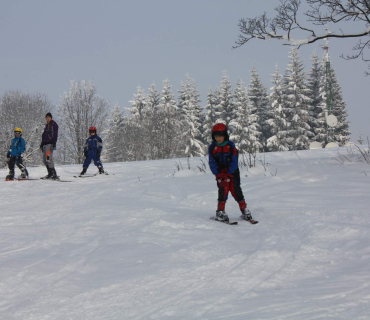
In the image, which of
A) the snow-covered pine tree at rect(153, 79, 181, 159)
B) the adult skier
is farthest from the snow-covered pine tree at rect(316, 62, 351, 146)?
the adult skier

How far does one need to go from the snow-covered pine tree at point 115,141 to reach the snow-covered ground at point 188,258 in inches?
1375

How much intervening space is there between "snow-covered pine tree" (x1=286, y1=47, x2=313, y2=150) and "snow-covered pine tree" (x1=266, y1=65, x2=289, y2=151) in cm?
78

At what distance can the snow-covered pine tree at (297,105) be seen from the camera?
4012 cm

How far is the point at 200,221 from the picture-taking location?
5.28 metres

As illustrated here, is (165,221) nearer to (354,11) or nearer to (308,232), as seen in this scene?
(308,232)

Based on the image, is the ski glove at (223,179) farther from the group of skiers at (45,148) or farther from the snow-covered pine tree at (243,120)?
the snow-covered pine tree at (243,120)

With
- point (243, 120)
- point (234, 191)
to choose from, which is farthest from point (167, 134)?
point (234, 191)

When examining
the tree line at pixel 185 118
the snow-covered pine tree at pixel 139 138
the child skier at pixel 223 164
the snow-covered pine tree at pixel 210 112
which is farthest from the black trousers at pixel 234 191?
the snow-covered pine tree at pixel 210 112

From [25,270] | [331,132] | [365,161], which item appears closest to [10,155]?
[25,270]

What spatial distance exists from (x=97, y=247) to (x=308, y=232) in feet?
8.74

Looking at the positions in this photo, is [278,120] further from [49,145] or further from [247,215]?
[247,215]

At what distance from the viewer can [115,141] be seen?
43281 millimetres

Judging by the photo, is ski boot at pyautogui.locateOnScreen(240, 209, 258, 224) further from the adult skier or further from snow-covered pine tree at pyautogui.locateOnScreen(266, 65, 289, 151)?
snow-covered pine tree at pyautogui.locateOnScreen(266, 65, 289, 151)

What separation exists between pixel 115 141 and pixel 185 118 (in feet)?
30.5
